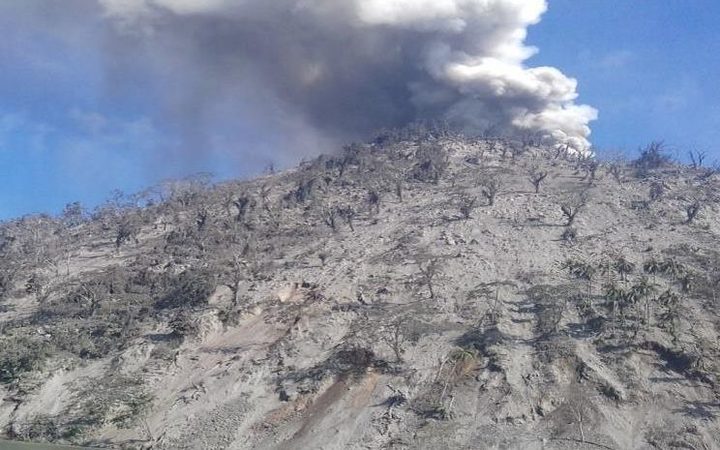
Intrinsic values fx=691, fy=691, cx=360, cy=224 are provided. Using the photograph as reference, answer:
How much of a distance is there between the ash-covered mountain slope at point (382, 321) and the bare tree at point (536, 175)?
60 cm

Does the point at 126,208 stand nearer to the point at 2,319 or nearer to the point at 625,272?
the point at 2,319

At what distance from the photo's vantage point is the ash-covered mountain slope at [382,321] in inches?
2376

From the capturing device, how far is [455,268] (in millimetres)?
85312

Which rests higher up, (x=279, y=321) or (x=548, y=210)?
(x=548, y=210)

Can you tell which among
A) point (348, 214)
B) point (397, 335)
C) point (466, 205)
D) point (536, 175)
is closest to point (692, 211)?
point (536, 175)

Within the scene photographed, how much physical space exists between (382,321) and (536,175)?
56884 millimetres

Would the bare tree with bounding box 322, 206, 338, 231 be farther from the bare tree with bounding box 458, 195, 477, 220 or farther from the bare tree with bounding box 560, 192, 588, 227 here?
the bare tree with bounding box 560, 192, 588, 227

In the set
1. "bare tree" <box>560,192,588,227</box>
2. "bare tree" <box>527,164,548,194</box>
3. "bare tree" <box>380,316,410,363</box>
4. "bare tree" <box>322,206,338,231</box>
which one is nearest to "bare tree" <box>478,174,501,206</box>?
"bare tree" <box>527,164,548,194</box>

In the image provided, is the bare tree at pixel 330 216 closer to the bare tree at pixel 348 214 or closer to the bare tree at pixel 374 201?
the bare tree at pixel 348 214

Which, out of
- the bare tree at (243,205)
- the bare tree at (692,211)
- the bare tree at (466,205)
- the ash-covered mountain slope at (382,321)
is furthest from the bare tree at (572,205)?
the bare tree at (243,205)

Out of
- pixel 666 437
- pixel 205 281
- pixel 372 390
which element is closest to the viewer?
pixel 666 437

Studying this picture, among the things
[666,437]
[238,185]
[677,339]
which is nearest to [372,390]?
[666,437]

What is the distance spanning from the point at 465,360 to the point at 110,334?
4000 cm

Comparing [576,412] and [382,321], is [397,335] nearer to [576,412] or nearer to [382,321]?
[382,321]
